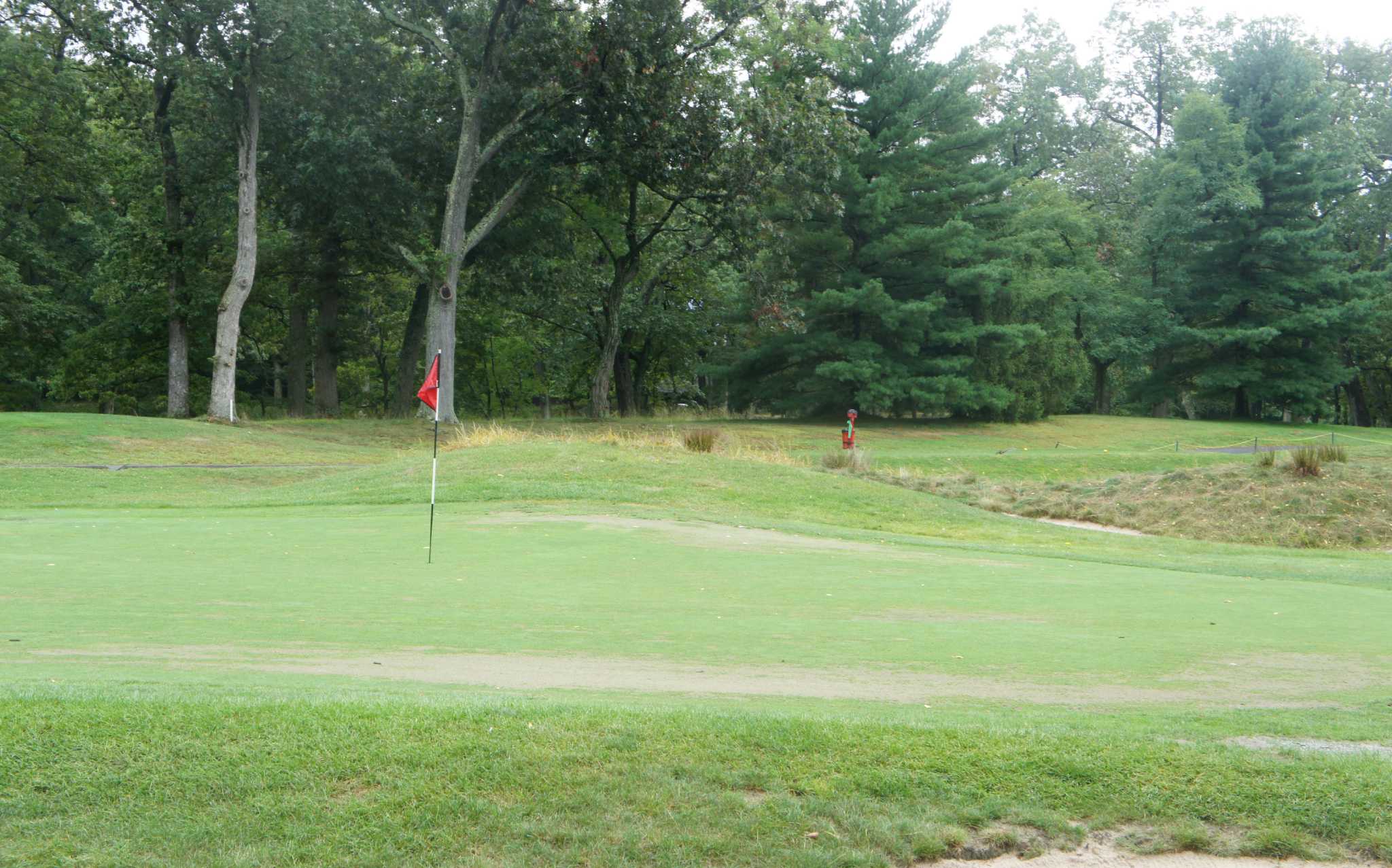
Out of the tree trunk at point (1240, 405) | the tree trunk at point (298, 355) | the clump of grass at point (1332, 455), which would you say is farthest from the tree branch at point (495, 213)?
the tree trunk at point (1240, 405)

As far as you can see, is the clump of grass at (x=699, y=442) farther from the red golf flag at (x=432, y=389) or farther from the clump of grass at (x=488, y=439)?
the red golf flag at (x=432, y=389)

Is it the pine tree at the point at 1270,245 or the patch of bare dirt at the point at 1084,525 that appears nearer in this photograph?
the patch of bare dirt at the point at 1084,525

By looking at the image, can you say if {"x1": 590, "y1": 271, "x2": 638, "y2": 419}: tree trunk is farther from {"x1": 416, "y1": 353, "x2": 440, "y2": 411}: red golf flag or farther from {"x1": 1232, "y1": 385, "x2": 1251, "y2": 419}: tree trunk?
{"x1": 416, "y1": 353, "x2": 440, "y2": 411}: red golf flag

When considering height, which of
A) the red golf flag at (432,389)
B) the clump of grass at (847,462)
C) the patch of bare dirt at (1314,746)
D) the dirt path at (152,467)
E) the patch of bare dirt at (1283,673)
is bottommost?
the dirt path at (152,467)

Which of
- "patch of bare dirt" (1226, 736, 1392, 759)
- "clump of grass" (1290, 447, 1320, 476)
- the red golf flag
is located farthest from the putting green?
"clump of grass" (1290, 447, 1320, 476)

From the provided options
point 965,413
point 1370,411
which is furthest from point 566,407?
point 1370,411

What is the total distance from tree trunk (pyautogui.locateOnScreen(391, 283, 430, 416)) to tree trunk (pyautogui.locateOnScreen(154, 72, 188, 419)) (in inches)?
317

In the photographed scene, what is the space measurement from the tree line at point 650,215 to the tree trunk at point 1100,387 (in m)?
0.50

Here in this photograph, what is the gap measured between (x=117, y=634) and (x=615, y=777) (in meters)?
4.58

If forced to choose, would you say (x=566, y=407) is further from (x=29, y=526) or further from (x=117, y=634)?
(x=117, y=634)

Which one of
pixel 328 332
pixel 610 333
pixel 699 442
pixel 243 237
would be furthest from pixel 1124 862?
pixel 328 332

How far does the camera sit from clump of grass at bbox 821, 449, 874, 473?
Result: 28.3 meters

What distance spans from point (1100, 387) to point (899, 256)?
67.4ft

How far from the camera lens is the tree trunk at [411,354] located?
44.0 meters
